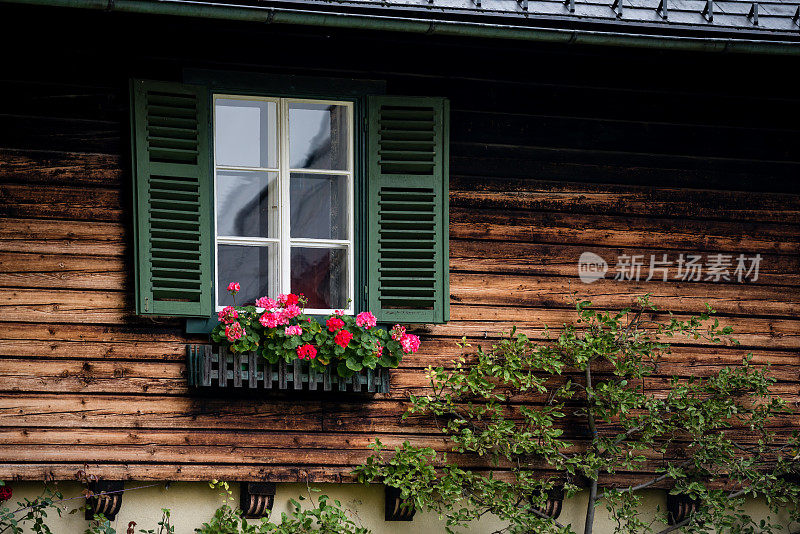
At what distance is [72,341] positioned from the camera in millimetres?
5629

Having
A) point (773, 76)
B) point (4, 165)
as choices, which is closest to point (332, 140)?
point (4, 165)

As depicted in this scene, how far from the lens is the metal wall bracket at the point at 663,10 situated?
575 centimetres

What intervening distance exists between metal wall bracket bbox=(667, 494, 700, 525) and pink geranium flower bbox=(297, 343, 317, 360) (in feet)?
8.12

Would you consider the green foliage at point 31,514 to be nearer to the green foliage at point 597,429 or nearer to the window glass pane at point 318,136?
the green foliage at point 597,429

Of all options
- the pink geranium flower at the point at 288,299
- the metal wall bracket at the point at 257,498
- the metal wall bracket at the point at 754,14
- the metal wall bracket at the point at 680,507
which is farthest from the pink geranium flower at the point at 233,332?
the metal wall bracket at the point at 754,14

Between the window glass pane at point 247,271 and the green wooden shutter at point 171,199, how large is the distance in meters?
0.16

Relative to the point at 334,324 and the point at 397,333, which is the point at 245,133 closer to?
the point at 334,324

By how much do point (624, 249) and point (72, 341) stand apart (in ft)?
10.9

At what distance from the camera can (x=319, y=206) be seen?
19.9ft

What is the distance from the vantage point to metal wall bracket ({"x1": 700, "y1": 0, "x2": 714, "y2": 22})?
5801 millimetres

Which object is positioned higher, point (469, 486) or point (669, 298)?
point (669, 298)

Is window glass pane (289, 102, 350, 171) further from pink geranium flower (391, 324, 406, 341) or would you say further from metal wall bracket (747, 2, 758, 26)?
metal wall bracket (747, 2, 758, 26)

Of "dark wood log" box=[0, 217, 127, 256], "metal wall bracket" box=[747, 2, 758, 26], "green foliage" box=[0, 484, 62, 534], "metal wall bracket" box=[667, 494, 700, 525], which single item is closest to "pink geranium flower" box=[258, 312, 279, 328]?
"dark wood log" box=[0, 217, 127, 256]

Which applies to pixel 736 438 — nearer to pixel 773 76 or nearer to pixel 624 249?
pixel 624 249
